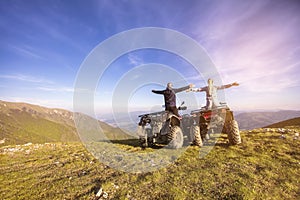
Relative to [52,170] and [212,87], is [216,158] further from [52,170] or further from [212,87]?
[52,170]

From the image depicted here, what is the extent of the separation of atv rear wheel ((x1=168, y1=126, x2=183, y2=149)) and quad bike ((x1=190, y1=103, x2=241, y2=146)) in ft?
3.56

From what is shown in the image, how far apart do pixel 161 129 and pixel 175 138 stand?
3.27 feet

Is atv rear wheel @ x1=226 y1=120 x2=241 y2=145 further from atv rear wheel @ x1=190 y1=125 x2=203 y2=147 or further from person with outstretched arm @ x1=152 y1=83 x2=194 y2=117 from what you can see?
person with outstretched arm @ x1=152 y1=83 x2=194 y2=117

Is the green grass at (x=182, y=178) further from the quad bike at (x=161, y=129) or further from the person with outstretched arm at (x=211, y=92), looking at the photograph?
the person with outstretched arm at (x=211, y=92)

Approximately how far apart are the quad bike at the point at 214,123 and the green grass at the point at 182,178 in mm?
1024

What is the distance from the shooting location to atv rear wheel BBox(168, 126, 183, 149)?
380 inches

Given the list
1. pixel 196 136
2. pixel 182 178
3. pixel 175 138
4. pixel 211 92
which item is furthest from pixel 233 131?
pixel 182 178

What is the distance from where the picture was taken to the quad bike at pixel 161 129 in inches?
385

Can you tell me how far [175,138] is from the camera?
974cm

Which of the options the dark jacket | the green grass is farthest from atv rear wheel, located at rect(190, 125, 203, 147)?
the dark jacket

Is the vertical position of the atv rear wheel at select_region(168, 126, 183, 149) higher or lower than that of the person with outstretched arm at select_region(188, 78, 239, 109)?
lower

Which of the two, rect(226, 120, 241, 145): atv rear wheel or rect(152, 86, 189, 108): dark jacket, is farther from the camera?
rect(152, 86, 189, 108): dark jacket

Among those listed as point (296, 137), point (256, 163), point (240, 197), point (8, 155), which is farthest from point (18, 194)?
point (296, 137)

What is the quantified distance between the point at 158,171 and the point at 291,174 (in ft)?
15.4
